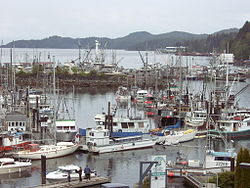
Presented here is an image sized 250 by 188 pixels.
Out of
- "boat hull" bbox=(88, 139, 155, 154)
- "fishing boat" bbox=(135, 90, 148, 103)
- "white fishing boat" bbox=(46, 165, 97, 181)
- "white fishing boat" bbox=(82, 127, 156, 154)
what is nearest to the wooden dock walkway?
"white fishing boat" bbox=(46, 165, 97, 181)

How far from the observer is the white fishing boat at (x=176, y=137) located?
123ft

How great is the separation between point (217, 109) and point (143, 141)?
10422 millimetres

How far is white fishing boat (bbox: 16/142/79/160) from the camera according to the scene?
3135 centimetres

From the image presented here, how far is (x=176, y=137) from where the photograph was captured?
125ft

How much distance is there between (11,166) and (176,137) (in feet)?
44.3

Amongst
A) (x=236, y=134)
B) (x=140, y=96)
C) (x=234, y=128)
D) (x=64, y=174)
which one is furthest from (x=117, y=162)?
(x=140, y=96)

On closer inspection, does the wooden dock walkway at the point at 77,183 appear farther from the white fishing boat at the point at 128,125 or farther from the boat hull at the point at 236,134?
the boat hull at the point at 236,134

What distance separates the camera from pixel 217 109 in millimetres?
44062

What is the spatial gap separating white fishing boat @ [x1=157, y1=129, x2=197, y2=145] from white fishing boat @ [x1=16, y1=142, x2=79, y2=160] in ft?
22.2

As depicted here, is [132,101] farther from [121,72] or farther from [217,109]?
[121,72]

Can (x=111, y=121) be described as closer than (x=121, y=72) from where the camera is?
Yes

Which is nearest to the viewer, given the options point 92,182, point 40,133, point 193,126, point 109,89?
point 92,182

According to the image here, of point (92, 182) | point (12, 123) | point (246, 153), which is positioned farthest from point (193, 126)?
point (246, 153)

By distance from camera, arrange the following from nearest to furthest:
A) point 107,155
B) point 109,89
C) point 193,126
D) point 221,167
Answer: point 221,167 → point 107,155 → point 193,126 → point 109,89
